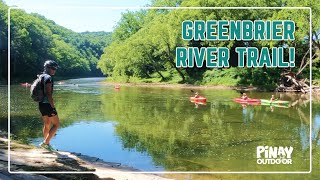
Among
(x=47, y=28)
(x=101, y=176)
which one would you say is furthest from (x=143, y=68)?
(x=101, y=176)

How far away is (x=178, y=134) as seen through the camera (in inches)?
439

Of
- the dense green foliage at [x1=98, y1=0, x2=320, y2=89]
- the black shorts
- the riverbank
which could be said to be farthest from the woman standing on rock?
the dense green foliage at [x1=98, y1=0, x2=320, y2=89]

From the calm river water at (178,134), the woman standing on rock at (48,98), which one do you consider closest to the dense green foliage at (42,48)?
the calm river water at (178,134)

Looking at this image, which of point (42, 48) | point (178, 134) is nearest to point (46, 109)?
point (178, 134)

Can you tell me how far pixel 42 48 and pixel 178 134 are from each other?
3425cm

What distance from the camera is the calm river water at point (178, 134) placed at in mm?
8062

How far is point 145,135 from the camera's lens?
10875 mm

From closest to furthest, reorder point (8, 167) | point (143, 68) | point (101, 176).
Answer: point (8, 167), point (101, 176), point (143, 68)

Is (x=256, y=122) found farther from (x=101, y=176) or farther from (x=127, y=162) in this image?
(x=101, y=176)

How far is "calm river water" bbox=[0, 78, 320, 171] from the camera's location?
26.5ft

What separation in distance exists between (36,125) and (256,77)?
18586 millimetres

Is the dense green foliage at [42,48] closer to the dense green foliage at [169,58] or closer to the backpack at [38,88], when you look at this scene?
the dense green foliage at [169,58]

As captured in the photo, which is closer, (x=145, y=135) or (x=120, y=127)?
(x=145, y=135)

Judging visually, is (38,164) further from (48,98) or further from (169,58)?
(169,58)
